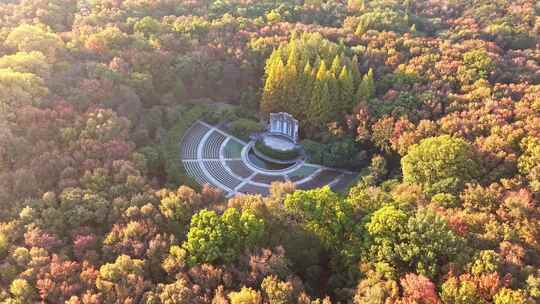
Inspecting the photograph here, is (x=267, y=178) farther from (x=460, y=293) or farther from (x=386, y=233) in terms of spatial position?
(x=460, y=293)

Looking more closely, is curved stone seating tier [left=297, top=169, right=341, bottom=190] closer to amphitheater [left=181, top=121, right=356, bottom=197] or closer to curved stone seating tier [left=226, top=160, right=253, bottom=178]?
amphitheater [left=181, top=121, right=356, bottom=197]

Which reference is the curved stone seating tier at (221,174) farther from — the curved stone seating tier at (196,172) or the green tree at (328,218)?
the green tree at (328,218)

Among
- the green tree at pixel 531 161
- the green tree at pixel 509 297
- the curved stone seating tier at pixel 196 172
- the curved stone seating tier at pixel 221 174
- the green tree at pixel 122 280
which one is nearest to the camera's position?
the green tree at pixel 509 297

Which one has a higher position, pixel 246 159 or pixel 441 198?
pixel 441 198

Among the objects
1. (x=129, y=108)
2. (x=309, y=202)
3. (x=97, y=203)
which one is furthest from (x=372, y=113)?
(x=97, y=203)

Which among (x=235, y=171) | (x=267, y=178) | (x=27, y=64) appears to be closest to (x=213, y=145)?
(x=235, y=171)

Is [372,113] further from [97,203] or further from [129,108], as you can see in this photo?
[97,203]

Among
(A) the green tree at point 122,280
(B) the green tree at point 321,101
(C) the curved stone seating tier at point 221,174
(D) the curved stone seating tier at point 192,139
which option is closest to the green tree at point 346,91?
(B) the green tree at point 321,101
